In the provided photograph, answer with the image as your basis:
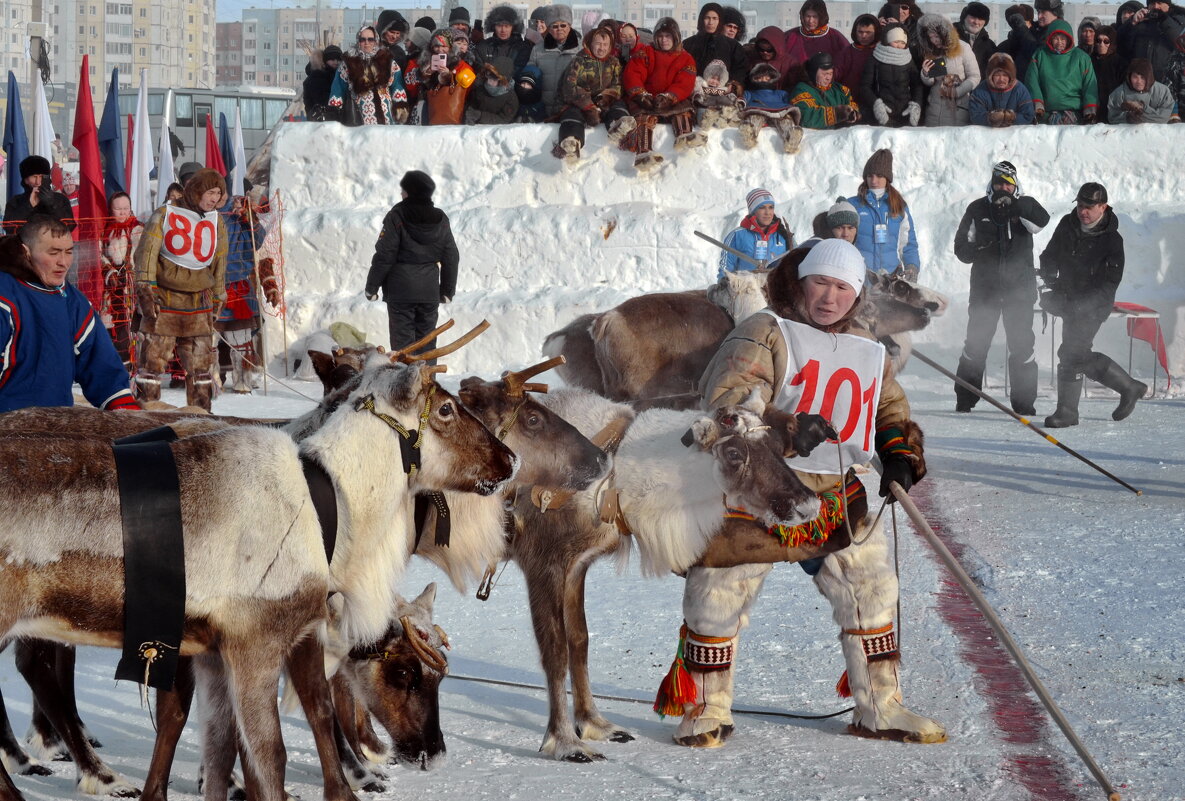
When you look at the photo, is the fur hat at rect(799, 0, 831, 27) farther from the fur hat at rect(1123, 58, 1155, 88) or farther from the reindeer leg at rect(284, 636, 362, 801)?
the reindeer leg at rect(284, 636, 362, 801)

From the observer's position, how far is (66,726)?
3.83m

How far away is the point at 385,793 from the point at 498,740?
55 centimetres

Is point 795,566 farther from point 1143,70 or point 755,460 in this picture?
point 1143,70

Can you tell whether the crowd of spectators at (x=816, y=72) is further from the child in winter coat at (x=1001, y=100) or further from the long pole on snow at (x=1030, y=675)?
the long pole on snow at (x=1030, y=675)

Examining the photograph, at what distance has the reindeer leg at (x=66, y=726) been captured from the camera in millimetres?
3775

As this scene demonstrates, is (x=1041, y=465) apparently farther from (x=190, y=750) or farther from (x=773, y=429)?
(x=190, y=750)

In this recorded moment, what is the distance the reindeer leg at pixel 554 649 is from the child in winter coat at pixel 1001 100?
35.6 ft

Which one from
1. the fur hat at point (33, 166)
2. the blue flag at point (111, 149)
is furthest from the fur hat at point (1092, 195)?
the blue flag at point (111, 149)

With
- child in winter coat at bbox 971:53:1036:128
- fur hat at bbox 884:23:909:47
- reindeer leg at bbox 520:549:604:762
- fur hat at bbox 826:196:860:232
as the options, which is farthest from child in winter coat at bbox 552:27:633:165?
reindeer leg at bbox 520:549:604:762

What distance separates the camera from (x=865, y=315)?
309 inches

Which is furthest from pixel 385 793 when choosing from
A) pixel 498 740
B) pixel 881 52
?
pixel 881 52

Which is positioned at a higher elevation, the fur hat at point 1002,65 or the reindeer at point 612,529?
the fur hat at point 1002,65

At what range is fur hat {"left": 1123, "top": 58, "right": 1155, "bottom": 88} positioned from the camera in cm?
1349

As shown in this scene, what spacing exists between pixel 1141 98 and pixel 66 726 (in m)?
12.8
